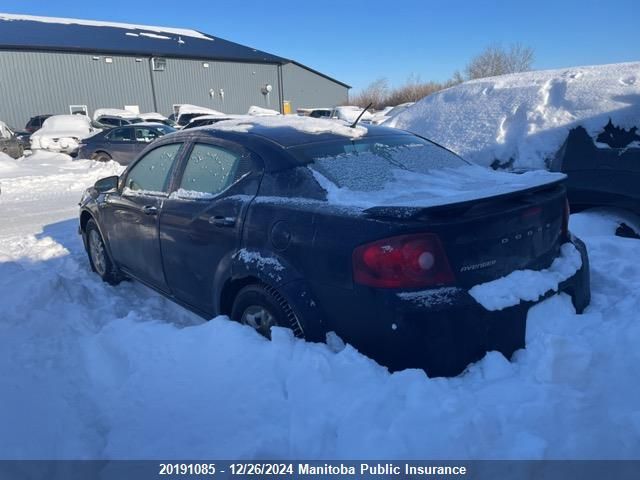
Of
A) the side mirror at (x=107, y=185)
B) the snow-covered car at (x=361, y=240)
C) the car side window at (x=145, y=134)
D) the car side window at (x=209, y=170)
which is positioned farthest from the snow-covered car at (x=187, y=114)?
the snow-covered car at (x=361, y=240)

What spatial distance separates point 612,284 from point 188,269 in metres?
2.91

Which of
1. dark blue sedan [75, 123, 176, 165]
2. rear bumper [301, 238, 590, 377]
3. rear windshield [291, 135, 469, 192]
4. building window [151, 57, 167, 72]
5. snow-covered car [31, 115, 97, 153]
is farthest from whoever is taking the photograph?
building window [151, 57, 167, 72]

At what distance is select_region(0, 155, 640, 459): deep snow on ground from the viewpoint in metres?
2.09

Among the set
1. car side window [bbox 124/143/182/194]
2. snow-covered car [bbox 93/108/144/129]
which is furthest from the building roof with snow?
car side window [bbox 124/143/182/194]

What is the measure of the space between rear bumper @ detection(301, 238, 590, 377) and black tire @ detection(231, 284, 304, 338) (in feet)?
1.01

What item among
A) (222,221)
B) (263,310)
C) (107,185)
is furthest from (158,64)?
(263,310)

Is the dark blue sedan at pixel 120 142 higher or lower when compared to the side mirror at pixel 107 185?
lower

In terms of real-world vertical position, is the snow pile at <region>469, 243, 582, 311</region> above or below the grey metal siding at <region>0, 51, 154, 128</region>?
below

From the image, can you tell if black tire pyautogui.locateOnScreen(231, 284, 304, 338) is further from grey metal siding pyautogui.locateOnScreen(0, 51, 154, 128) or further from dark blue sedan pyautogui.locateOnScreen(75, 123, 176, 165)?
grey metal siding pyautogui.locateOnScreen(0, 51, 154, 128)

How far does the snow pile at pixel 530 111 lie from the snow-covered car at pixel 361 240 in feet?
7.43

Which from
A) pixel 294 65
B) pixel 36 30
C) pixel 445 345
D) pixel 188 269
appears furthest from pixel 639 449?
pixel 294 65

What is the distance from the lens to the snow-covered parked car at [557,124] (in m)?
4.49

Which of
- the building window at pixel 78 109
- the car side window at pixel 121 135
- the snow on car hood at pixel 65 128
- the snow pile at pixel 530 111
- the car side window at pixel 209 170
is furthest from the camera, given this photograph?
the building window at pixel 78 109

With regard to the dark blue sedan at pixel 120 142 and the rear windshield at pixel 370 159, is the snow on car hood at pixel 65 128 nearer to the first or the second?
the dark blue sedan at pixel 120 142
